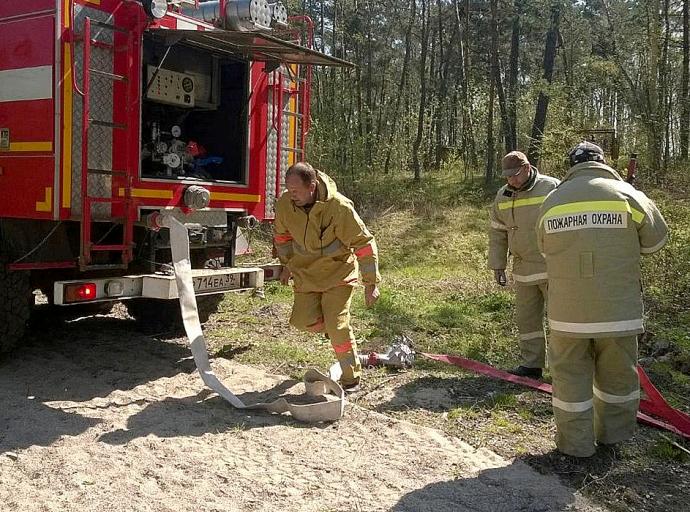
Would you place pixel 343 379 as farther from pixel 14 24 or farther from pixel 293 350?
pixel 14 24

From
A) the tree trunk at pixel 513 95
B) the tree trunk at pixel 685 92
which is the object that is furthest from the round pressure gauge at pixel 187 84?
the tree trunk at pixel 513 95

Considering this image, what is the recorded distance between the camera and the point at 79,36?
4.61m

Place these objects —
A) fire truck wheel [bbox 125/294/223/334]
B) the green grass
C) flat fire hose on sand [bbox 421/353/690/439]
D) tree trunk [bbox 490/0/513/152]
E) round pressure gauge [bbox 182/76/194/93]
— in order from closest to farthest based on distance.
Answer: flat fire hose on sand [bbox 421/353/690/439]
round pressure gauge [bbox 182/76/194/93]
the green grass
fire truck wheel [bbox 125/294/223/334]
tree trunk [bbox 490/0/513/152]

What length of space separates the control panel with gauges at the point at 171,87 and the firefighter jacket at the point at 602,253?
3610 millimetres

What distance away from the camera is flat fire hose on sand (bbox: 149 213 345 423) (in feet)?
14.1

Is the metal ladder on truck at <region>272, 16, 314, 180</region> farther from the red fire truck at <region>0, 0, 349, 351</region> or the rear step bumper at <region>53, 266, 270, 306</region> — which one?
the rear step bumper at <region>53, 266, 270, 306</region>

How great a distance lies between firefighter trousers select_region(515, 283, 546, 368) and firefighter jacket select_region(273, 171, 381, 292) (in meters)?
1.47

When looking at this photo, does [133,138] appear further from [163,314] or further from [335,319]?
[163,314]

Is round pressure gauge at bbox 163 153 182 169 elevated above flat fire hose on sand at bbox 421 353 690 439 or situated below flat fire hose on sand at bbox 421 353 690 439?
above

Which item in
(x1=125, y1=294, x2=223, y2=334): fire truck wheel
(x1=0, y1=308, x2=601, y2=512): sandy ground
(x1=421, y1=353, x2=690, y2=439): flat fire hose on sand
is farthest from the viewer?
(x1=125, y1=294, x2=223, y2=334): fire truck wheel

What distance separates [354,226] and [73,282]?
6.60 ft

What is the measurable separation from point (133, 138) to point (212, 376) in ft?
6.05

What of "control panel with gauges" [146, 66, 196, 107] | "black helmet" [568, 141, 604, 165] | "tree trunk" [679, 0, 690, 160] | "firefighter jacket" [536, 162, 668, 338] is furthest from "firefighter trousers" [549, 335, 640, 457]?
"tree trunk" [679, 0, 690, 160]

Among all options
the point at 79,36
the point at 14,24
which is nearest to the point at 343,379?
the point at 79,36
